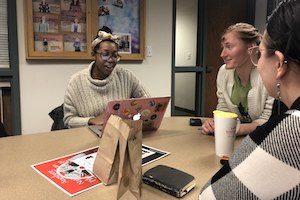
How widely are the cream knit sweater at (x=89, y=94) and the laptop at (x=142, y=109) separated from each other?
0.42 m

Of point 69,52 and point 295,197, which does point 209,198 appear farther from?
point 69,52

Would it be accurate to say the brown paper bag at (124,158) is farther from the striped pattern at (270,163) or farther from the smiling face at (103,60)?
the smiling face at (103,60)

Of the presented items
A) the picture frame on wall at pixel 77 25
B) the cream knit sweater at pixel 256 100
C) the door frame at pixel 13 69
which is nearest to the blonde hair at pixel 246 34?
the cream knit sweater at pixel 256 100

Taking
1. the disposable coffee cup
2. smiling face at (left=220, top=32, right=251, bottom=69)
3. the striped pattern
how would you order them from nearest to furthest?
the striped pattern, the disposable coffee cup, smiling face at (left=220, top=32, right=251, bottom=69)

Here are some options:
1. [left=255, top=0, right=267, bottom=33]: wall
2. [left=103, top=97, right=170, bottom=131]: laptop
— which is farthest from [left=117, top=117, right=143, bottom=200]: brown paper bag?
[left=255, top=0, right=267, bottom=33]: wall

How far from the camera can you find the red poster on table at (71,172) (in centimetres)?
84

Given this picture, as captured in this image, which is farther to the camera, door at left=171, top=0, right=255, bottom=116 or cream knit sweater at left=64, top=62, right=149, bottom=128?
door at left=171, top=0, right=255, bottom=116

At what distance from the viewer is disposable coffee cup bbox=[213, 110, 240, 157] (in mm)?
1082

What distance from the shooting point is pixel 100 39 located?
1855 millimetres

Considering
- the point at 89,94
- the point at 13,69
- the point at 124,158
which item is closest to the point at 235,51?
the point at 89,94

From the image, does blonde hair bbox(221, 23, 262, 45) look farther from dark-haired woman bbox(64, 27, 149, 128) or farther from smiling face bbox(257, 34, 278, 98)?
smiling face bbox(257, 34, 278, 98)

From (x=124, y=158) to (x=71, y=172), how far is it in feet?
0.78

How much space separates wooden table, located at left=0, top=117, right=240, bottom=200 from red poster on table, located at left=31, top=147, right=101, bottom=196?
0.07 feet

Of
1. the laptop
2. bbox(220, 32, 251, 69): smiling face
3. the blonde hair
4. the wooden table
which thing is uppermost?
the blonde hair
